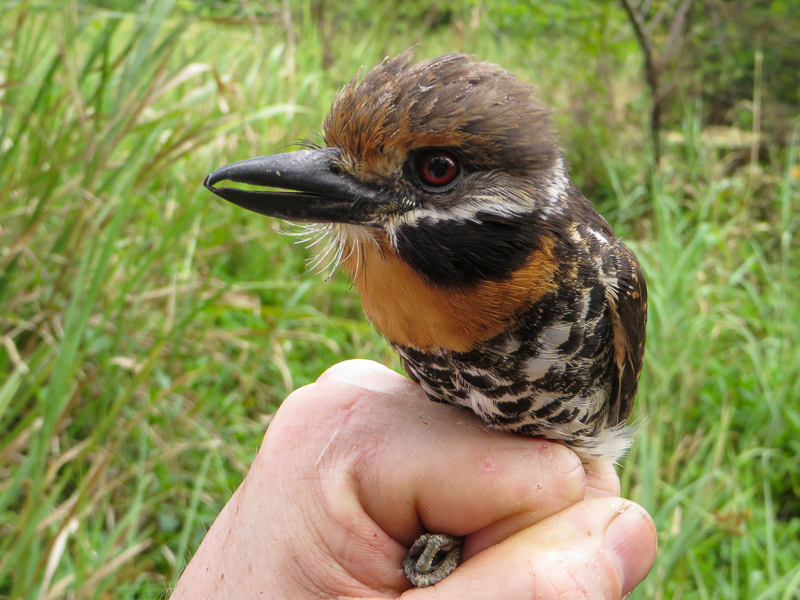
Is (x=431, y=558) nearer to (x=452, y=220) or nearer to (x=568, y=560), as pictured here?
(x=568, y=560)

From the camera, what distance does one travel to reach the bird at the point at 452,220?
169 cm

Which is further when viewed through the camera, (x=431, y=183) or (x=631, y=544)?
(x=631, y=544)

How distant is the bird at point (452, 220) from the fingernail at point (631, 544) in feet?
1.33

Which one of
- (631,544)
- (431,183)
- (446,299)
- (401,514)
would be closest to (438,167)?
(431,183)

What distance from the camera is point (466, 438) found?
6.49 ft

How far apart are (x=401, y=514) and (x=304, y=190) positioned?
39.4 inches

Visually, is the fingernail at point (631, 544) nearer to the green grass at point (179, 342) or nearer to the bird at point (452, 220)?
the bird at point (452, 220)

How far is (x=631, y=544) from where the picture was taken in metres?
1.88

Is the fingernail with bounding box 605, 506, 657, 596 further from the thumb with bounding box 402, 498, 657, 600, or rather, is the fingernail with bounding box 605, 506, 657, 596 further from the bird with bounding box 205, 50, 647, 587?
the bird with bounding box 205, 50, 647, 587

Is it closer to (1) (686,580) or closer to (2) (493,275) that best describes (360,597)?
(2) (493,275)

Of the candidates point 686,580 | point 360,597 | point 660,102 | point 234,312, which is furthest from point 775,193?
point 360,597

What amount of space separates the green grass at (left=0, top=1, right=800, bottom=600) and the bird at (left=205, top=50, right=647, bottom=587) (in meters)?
1.25

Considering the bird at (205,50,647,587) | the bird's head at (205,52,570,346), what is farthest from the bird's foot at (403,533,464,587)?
the bird's head at (205,52,570,346)

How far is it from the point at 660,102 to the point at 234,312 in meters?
5.58
